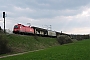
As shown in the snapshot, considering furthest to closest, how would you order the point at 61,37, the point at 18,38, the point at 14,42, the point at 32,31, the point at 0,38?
the point at 61,37 → the point at 32,31 → the point at 18,38 → the point at 14,42 → the point at 0,38

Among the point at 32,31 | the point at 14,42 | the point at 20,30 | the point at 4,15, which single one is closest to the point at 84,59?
the point at 14,42

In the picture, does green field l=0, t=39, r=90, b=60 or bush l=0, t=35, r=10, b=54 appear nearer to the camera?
green field l=0, t=39, r=90, b=60

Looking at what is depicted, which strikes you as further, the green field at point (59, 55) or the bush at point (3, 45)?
the bush at point (3, 45)

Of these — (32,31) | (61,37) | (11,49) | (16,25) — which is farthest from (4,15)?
(61,37)

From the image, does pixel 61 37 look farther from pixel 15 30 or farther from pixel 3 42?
pixel 3 42

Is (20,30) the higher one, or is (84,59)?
Result: (20,30)

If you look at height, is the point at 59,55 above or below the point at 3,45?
below

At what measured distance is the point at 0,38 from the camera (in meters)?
36.4

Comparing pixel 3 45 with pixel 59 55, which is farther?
pixel 3 45

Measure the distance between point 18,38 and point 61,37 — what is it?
3965 centimetres

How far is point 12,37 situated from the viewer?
46.4 m

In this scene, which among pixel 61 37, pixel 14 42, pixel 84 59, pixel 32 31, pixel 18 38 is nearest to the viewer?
pixel 84 59

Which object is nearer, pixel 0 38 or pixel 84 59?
pixel 84 59

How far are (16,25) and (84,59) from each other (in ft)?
147
